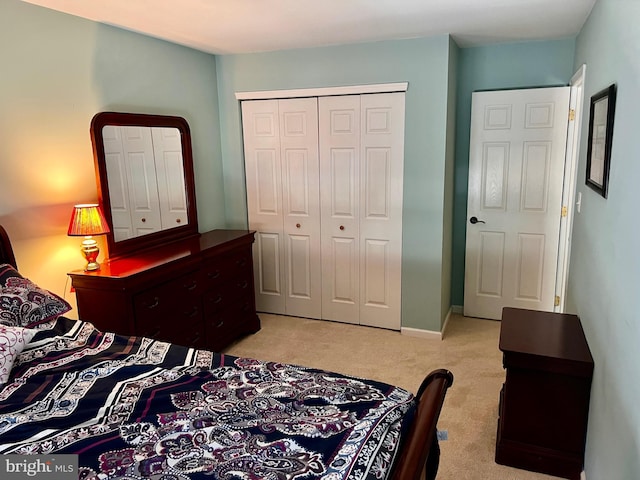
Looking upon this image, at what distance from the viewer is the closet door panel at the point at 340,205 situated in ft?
12.3

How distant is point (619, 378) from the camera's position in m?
1.54

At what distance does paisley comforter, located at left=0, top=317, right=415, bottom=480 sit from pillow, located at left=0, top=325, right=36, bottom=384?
5cm

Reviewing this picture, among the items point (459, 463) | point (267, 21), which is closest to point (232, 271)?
point (267, 21)

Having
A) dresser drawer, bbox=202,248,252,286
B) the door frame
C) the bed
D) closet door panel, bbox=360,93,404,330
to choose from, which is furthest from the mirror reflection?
the door frame

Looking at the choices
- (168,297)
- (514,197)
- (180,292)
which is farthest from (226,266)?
(514,197)

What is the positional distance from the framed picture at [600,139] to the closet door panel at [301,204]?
6.84 feet

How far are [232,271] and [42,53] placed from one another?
6.14 ft

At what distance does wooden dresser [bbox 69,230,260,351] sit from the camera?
2.65m

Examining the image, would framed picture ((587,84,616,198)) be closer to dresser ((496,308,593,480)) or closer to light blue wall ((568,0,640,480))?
light blue wall ((568,0,640,480))

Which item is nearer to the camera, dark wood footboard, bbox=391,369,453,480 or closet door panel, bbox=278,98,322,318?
dark wood footboard, bbox=391,369,453,480

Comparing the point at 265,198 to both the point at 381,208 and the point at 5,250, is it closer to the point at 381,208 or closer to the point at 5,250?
the point at 381,208

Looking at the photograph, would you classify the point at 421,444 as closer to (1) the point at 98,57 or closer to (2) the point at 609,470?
(2) the point at 609,470

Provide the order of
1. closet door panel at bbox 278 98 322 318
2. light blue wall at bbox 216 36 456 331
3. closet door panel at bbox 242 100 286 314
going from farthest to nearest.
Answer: closet door panel at bbox 242 100 286 314
closet door panel at bbox 278 98 322 318
light blue wall at bbox 216 36 456 331

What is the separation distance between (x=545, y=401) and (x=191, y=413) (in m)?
1.64
